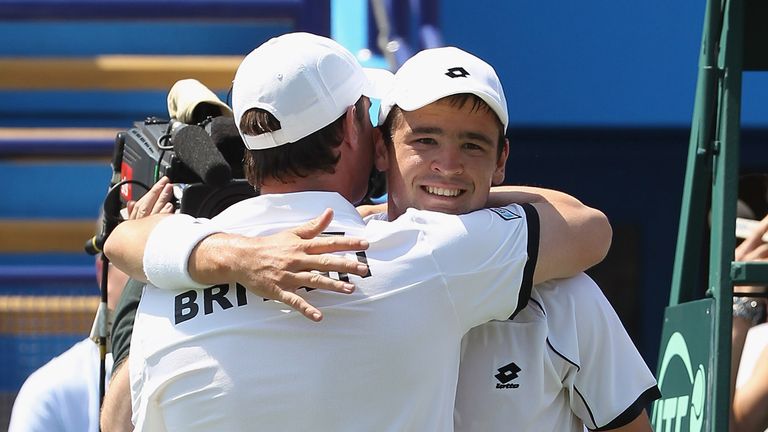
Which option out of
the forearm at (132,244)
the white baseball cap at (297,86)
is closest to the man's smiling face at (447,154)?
the white baseball cap at (297,86)

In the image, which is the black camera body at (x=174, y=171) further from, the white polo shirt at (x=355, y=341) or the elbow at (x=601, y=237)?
the elbow at (x=601, y=237)

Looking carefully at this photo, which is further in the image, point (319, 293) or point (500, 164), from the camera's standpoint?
point (500, 164)

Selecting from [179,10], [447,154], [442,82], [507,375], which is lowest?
[507,375]

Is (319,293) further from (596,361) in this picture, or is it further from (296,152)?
(596,361)

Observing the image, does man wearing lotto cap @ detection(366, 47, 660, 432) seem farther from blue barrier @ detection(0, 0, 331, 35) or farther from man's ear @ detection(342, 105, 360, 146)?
blue barrier @ detection(0, 0, 331, 35)

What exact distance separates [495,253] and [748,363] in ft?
4.56

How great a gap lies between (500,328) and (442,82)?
0.42 metres

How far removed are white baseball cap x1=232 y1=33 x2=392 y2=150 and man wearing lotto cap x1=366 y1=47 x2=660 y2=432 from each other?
0.10 metres

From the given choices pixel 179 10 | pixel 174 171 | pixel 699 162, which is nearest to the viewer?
pixel 174 171

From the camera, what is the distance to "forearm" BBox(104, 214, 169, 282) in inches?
87.1

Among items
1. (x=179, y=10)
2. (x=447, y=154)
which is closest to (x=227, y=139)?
(x=447, y=154)

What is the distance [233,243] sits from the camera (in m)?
2.07

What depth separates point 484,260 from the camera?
2.08 meters

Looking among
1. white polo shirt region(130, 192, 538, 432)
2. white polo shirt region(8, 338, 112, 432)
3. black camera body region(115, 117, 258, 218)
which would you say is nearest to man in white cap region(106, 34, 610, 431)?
white polo shirt region(130, 192, 538, 432)
